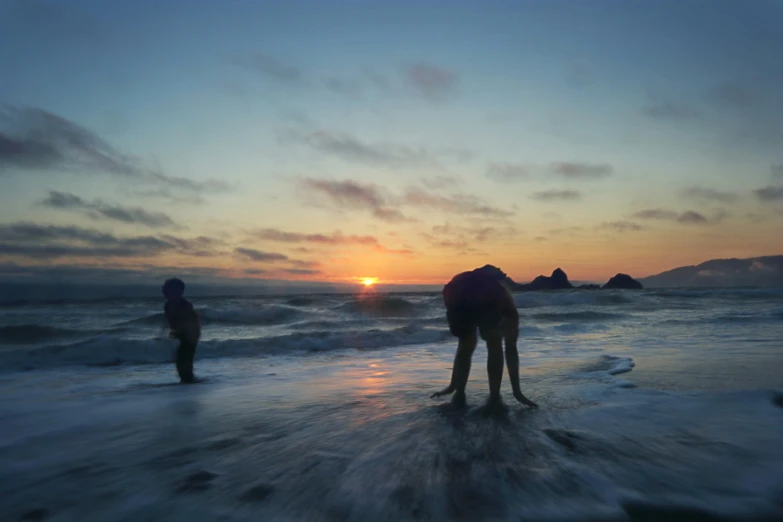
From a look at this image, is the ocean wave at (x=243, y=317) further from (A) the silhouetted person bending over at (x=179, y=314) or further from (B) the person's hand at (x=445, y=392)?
(B) the person's hand at (x=445, y=392)

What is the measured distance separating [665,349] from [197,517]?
12.2 metres

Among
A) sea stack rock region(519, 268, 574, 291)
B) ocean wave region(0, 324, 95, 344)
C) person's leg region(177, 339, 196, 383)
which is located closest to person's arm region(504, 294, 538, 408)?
person's leg region(177, 339, 196, 383)

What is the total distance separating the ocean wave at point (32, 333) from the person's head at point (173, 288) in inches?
527

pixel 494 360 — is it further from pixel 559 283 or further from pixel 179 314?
pixel 559 283

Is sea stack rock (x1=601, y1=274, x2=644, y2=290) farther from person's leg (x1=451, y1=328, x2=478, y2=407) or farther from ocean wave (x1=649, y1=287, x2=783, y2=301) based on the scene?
person's leg (x1=451, y1=328, x2=478, y2=407)

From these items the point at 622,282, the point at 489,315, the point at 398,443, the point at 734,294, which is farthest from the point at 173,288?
the point at 622,282

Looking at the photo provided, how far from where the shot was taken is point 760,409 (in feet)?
19.4

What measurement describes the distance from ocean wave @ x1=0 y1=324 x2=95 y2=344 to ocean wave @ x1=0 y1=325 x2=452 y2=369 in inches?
225

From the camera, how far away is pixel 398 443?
186 inches

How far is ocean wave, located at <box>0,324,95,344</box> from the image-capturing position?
1845cm

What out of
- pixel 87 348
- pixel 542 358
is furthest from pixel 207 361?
pixel 542 358

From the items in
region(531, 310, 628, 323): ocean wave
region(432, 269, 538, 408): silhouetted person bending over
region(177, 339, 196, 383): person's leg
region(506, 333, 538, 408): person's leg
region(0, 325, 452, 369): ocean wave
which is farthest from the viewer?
region(531, 310, 628, 323): ocean wave

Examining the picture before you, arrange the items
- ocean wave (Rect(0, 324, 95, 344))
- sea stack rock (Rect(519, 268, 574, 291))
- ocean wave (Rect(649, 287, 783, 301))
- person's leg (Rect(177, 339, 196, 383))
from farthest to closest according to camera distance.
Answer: sea stack rock (Rect(519, 268, 574, 291)), ocean wave (Rect(649, 287, 783, 301)), ocean wave (Rect(0, 324, 95, 344)), person's leg (Rect(177, 339, 196, 383))

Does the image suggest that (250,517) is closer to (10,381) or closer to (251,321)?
(10,381)
